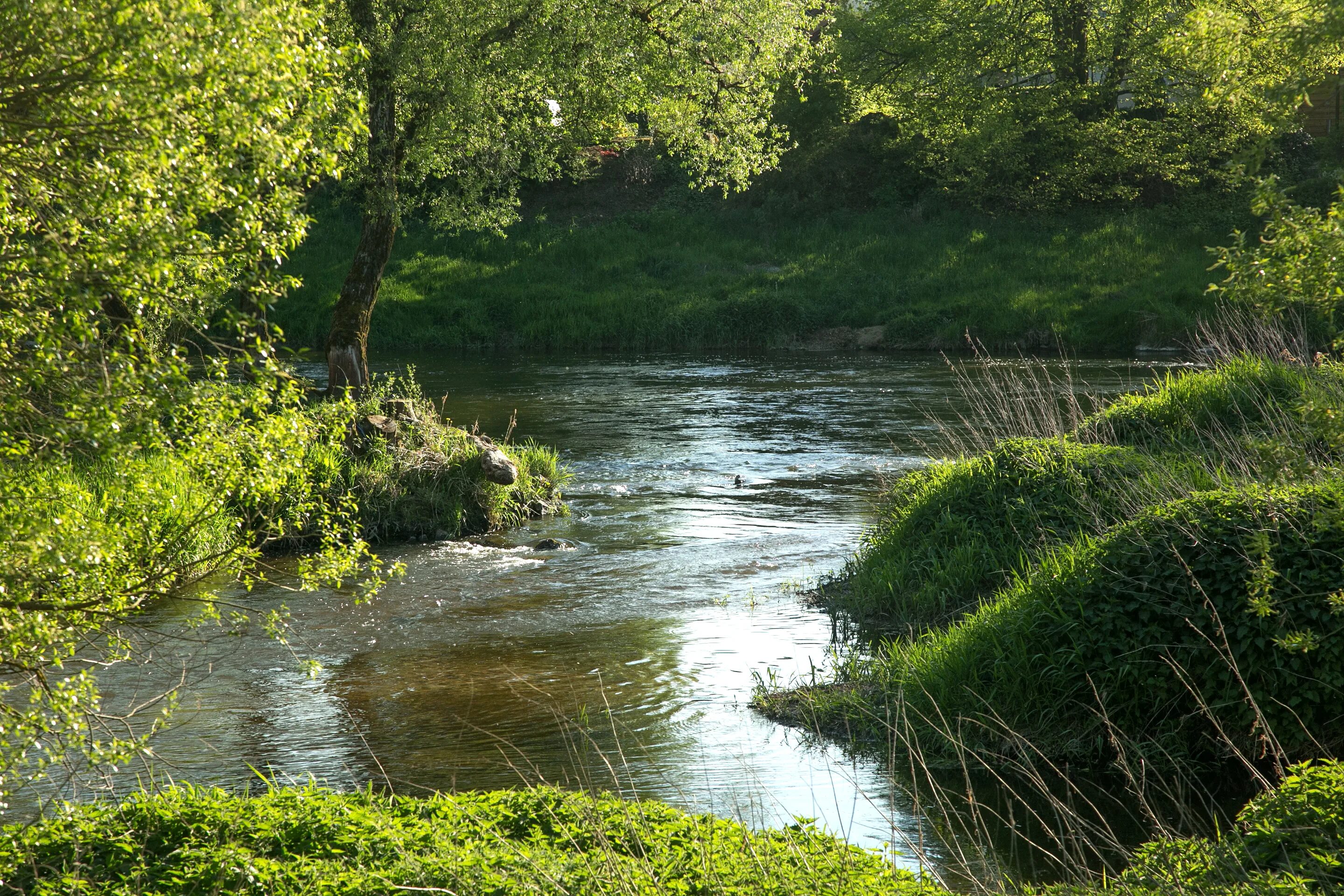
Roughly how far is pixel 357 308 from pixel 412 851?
38.7 feet

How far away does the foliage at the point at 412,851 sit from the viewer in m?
4.68

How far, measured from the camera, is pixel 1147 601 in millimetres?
7438

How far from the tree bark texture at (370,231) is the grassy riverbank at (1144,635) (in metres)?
8.48

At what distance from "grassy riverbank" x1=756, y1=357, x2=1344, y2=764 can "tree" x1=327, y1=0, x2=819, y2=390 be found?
8.31 meters

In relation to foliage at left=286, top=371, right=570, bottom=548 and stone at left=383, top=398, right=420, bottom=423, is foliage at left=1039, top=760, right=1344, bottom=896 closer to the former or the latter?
foliage at left=286, top=371, right=570, bottom=548

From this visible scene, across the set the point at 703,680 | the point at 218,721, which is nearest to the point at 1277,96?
the point at 703,680

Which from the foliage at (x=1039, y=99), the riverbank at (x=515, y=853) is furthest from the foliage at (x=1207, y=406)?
the foliage at (x=1039, y=99)

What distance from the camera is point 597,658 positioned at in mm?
9734

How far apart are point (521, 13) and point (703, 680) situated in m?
8.96

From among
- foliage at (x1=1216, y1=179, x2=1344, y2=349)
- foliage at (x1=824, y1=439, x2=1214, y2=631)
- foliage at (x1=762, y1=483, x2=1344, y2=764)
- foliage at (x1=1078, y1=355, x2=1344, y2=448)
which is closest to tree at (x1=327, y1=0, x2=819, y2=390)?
foliage at (x1=824, y1=439, x2=1214, y2=631)

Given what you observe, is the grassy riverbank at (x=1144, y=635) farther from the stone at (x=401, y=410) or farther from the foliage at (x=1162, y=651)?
the stone at (x=401, y=410)

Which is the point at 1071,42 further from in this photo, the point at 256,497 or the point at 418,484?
the point at 256,497

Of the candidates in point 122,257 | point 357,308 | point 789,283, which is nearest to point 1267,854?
point 122,257

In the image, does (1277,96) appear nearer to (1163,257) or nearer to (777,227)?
(1163,257)
